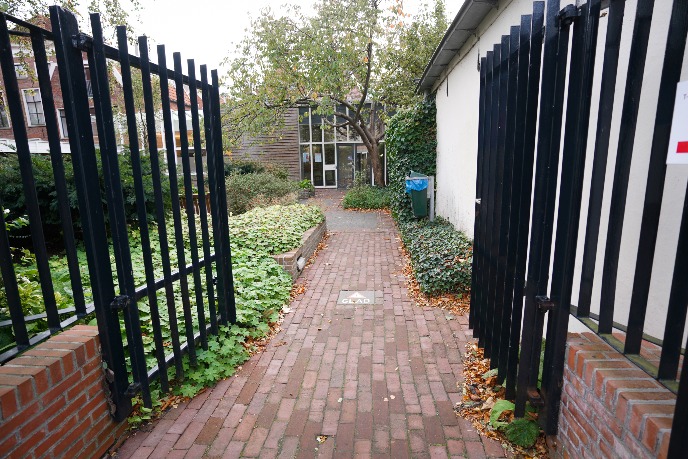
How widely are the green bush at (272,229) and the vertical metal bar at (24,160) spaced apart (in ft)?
12.6

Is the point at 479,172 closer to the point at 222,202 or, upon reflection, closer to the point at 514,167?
the point at 514,167

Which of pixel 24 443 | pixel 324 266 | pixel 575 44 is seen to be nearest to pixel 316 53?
pixel 324 266

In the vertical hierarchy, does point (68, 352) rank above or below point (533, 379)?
above

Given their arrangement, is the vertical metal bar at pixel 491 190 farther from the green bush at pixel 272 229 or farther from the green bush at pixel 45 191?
the green bush at pixel 45 191

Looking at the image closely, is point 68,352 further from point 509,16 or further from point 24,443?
point 509,16

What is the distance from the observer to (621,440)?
1.54m

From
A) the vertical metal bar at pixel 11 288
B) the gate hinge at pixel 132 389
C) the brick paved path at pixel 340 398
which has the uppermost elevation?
the vertical metal bar at pixel 11 288

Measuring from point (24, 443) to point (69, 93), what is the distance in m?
1.71

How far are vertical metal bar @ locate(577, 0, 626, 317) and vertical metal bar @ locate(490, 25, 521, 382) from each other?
620mm

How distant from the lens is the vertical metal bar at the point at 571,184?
1772 mm

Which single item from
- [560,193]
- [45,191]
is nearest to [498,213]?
[560,193]

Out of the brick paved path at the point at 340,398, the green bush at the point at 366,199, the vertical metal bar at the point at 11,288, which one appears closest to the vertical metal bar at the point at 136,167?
the brick paved path at the point at 340,398

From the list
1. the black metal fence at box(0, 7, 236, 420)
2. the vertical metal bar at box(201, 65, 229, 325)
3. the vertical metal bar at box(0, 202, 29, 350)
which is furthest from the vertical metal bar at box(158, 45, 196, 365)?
the vertical metal bar at box(0, 202, 29, 350)

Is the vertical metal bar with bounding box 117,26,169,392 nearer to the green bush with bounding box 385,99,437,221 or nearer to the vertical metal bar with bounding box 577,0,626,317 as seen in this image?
the vertical metal bar with bounding box 577,0,626,317
